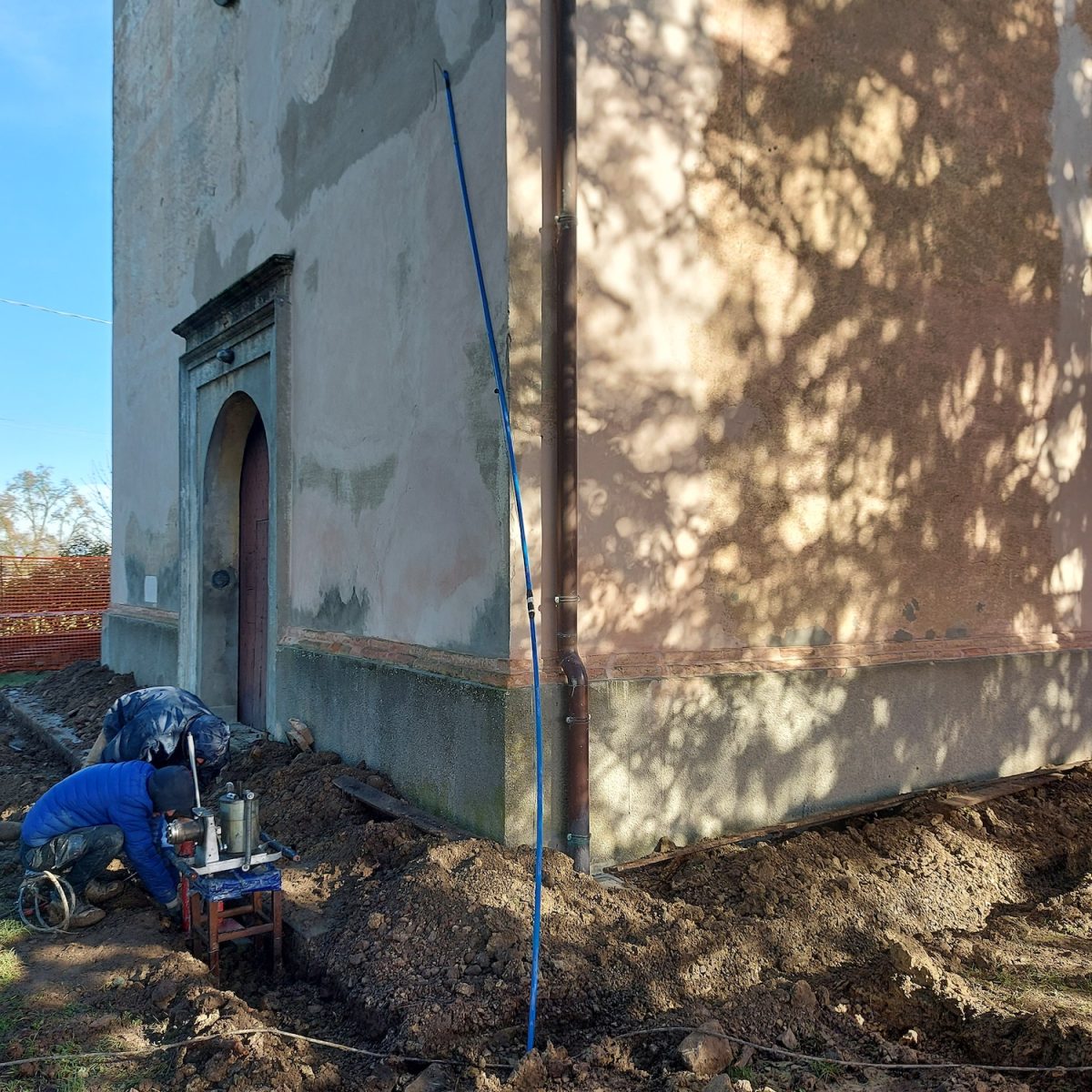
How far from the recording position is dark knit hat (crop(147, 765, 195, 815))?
487 centimetres

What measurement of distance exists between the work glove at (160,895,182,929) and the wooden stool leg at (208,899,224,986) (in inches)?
21.4

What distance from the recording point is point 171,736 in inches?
206

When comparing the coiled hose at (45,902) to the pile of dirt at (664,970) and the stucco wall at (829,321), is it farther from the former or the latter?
the stucco wall at (829,321)

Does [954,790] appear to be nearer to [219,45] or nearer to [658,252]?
[658,252]

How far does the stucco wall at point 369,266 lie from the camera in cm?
537

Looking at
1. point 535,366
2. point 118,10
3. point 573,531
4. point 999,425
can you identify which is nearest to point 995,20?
point 999,425

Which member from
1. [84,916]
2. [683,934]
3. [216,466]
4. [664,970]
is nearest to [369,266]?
[216,466]

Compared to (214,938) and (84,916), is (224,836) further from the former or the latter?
(84,916)

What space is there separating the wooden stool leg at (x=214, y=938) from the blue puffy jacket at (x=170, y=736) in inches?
41.3

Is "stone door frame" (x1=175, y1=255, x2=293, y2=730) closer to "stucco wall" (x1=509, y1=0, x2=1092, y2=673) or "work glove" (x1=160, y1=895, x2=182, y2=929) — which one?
"stucco wall" (x1=509, y1=0, x2=1092, y2=673)

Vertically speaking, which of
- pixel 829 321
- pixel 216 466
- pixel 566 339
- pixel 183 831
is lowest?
pixel 183 831

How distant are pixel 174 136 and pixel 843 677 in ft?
30.3

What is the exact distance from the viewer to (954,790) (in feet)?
21.7

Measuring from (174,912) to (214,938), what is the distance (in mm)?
736
